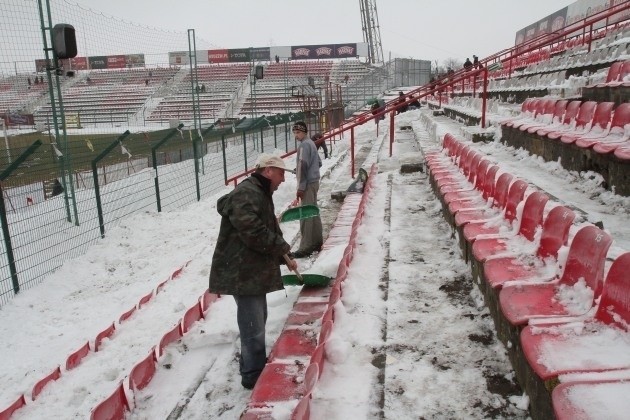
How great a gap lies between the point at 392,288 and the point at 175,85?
42155 mm

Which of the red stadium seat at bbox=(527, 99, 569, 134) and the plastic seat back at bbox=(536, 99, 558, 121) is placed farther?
the plastic seat back at bbox=(536, 99, 558, 121)

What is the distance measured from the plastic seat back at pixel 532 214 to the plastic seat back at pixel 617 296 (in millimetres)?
898

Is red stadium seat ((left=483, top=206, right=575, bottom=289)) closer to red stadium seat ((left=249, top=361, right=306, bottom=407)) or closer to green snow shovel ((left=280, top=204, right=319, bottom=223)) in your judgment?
red stadium seat ((left=249, top=361, right=306, bottom=407))

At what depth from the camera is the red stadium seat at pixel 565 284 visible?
1.93 metres

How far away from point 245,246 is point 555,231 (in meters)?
1.77

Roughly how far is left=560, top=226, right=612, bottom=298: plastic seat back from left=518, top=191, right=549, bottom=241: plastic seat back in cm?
54

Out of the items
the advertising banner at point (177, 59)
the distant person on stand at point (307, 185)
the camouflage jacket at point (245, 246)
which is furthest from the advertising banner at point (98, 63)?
the camouflage jacket at point (245, 246)

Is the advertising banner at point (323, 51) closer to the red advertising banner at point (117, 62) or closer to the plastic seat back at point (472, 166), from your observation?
the red advertising banner at point (117, 62)

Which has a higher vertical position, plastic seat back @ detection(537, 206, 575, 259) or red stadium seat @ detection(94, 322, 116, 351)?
plastic seat back @ detection(537, 206, 575, 259)

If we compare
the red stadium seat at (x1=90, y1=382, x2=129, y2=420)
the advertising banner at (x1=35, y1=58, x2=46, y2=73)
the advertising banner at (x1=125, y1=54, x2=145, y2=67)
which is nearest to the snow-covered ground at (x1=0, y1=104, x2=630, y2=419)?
the red stadium seat at (x1=90, y1=382, x2=129, y2=420)

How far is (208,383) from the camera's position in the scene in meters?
3.01

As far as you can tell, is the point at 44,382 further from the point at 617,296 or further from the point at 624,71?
the point at 624,71

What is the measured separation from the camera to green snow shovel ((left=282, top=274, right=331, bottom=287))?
12.0 ft

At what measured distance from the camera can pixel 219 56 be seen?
1879 inches
